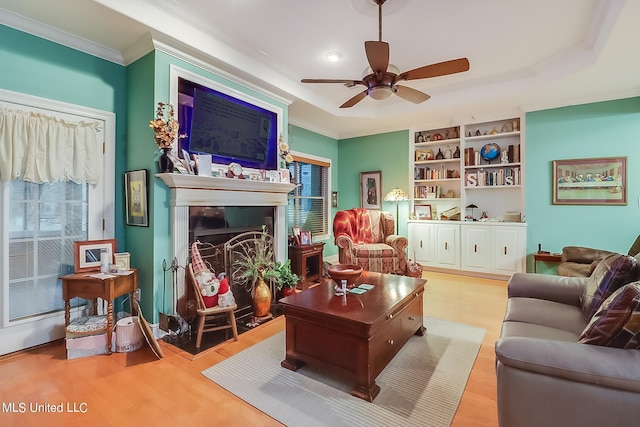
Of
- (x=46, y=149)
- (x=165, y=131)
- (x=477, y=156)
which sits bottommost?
(x=46, y=149)

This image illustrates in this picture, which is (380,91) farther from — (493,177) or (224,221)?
(493,177)

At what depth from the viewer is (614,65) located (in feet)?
10.1

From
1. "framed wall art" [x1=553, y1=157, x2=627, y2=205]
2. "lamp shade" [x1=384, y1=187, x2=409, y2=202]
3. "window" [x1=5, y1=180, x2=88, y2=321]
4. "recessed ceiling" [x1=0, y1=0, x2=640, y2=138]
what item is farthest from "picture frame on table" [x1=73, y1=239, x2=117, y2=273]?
"framed wall art" [x1=553, y1=157, x2=627, y2=205]

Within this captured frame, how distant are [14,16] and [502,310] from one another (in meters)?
5.23

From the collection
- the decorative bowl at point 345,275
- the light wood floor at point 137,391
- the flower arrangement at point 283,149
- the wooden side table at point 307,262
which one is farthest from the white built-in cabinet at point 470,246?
the decorative bowl at point 345,275

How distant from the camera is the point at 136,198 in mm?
2781

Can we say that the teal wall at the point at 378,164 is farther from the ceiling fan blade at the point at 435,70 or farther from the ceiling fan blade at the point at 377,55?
the ceiling fan blade at the point at 377,55

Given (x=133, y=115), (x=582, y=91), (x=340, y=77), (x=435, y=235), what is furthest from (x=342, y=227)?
(x=582, y=91)

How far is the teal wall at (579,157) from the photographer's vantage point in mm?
3799

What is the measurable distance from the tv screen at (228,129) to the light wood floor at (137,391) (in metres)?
1.91

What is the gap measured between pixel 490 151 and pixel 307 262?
135 inches

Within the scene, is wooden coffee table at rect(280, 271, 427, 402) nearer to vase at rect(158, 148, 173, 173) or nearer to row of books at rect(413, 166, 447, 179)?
vase at rect(158, 148, 173, 173)

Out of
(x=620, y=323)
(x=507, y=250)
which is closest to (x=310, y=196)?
(x=507, y=250)

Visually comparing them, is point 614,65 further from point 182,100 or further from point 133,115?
point 133,115
